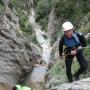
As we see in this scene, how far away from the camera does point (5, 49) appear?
17.1 metres

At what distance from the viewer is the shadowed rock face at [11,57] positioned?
15508 mm

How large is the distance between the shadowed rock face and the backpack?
14.9 ft

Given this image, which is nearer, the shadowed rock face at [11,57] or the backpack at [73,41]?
the backpack at [73,41]

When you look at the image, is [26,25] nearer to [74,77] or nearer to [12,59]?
[12,59]

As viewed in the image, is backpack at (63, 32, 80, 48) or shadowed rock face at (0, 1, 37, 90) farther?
shadowed rock face at (0, 1, 37, 90)

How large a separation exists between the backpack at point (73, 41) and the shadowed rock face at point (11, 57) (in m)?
4.53

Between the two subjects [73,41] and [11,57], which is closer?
[73,41]

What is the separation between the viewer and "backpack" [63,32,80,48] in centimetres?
1076

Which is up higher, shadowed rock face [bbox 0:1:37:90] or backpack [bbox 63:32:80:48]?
shadowed rock face [bbox 0:1:37:90]

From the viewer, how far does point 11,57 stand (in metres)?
17.2

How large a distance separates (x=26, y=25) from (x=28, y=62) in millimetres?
19076

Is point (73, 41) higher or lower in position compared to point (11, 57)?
lower

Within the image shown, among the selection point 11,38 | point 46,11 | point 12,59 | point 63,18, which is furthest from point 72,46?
point 46,11

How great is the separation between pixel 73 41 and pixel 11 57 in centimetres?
678
